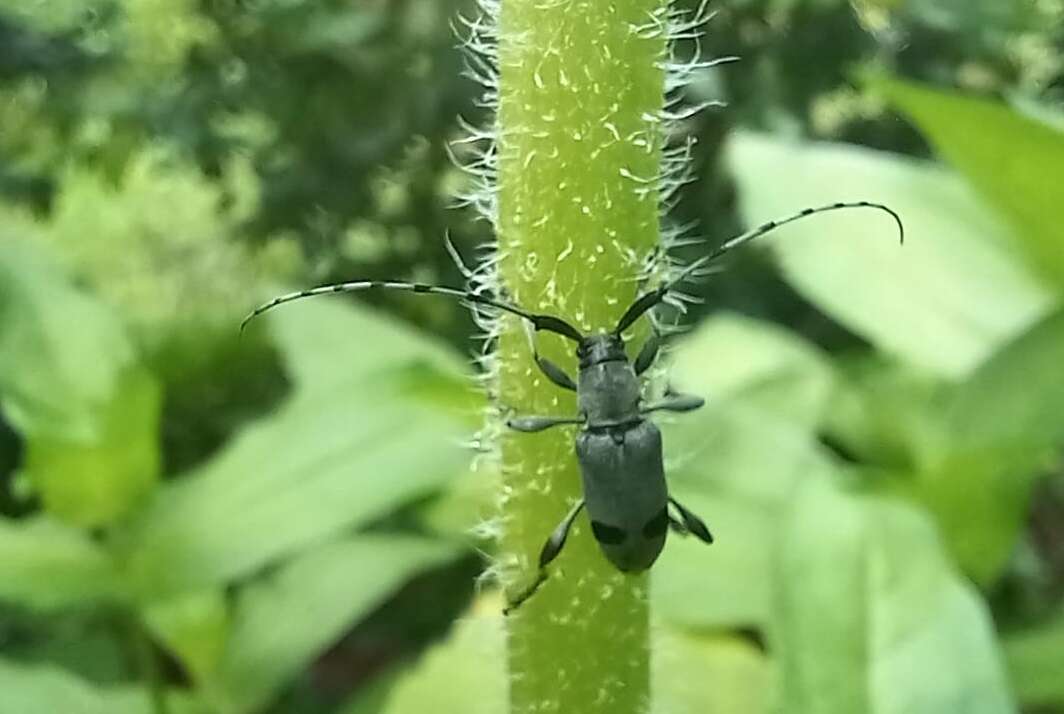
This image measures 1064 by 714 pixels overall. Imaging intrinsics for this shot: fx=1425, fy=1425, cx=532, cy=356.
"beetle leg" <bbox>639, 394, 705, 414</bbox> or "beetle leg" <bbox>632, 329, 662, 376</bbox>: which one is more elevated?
"beetle leg" <bbox>632, 329, 662, 376</bbox>

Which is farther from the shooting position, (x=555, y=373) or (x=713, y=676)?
(x=713, y=676)

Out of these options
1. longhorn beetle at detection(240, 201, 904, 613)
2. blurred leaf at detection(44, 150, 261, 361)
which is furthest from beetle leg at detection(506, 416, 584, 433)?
blurred leaf at detection(44, 150, 261, 361)

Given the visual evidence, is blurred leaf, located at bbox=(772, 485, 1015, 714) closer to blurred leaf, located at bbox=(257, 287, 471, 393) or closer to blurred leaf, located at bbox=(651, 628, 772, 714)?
blurred leaf, located at bbox=(651, 628, 772, 714)

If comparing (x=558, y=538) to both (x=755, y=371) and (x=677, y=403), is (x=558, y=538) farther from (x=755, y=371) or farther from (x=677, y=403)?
(x=755, y=371)

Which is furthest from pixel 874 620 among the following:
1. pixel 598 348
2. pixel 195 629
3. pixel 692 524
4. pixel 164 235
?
pixel 164 235

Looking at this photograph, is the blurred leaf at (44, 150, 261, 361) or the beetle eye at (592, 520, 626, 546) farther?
the blurred leaf at (44, 150, 261, 361)

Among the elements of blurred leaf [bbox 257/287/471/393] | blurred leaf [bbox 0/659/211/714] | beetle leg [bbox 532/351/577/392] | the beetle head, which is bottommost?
blurred leaf [bbox 257/287/471/393]

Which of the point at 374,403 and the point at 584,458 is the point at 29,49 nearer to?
the point at 374,403
